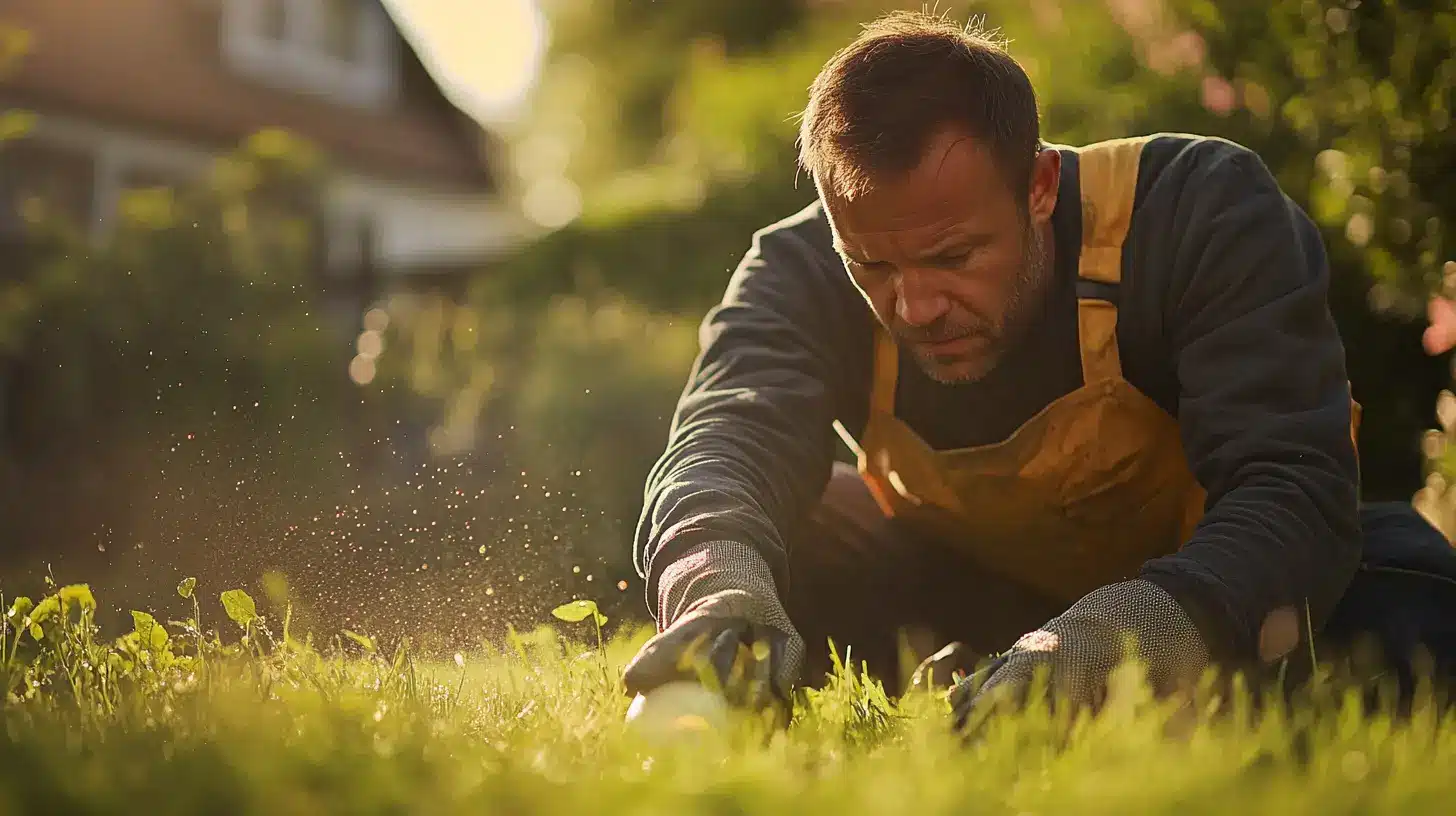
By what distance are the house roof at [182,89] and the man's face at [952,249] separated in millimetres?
12948

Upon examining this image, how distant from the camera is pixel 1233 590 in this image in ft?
7.84

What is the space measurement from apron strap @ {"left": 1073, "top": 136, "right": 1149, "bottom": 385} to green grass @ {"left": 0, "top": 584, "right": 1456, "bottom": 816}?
772 mm

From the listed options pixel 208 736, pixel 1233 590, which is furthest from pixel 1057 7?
pixel 208 736

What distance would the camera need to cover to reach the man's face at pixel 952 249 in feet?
8.70

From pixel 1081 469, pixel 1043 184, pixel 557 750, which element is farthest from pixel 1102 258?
pixel 557 750

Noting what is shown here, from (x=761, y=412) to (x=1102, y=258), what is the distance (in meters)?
0.72

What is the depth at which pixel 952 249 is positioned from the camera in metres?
2.69

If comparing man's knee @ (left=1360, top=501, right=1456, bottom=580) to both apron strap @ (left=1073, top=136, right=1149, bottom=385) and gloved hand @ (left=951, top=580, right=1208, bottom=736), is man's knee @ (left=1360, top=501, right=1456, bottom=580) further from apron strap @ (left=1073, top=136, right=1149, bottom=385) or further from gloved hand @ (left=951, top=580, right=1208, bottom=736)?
gloved hand @ (left=951, top=580, right=1208, bottom=736)

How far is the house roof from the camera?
50.3ft

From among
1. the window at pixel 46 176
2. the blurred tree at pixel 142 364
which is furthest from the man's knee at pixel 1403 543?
the window at pixel 46 176

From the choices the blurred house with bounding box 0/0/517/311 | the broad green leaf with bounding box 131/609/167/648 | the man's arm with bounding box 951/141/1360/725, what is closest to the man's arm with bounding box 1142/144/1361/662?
the man's arm with bounding box 951/141/1360/725

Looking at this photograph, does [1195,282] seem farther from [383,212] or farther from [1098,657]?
[383,212]

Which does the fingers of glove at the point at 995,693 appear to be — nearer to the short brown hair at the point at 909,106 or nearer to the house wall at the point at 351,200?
the short brown hair at the point at 909,106

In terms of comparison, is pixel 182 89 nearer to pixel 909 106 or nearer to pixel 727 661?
pixel 909 106
